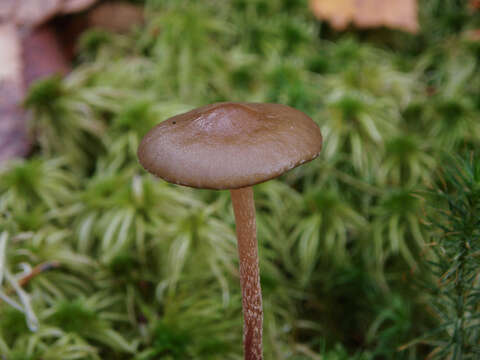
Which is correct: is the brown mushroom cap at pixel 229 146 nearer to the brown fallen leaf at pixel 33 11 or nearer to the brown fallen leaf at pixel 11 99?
the brown fallen leaf at pixel 11 99

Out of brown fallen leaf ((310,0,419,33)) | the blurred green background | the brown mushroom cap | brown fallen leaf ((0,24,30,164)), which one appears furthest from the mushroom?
brown fallen leaf ((310,0,419,33))

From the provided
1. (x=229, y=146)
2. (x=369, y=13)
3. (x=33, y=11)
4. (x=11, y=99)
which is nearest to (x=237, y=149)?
(x=229, y=146)

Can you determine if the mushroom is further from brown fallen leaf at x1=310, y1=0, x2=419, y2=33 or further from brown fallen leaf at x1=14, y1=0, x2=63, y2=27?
brown fallen leaf at x1=14, y1=0, x2=63, y2=27

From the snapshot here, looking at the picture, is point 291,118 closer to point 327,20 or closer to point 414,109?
point 414,109

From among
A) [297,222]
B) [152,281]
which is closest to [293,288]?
[297,222]

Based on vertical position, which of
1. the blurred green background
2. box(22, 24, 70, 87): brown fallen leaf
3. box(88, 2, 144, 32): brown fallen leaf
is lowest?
the blurred green background

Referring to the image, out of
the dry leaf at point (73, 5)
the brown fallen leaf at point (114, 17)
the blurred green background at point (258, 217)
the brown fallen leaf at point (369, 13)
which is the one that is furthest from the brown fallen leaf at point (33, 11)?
the brown fallen leaf at point (369, 13)
